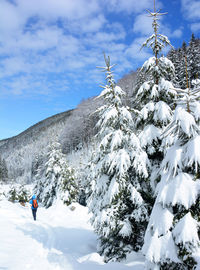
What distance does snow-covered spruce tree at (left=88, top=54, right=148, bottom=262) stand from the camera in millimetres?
8648

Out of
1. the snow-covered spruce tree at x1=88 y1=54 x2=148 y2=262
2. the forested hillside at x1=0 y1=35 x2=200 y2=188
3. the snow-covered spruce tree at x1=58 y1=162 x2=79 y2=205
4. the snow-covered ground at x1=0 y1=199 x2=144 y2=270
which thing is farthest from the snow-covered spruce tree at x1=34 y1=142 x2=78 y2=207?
the snow-covered spruce tree at x1=88 y1=54 x2=148 y2=262

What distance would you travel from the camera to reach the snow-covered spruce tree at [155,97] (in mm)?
8672

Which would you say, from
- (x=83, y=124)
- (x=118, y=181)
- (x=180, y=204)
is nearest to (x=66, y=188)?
(x=118, y=181)

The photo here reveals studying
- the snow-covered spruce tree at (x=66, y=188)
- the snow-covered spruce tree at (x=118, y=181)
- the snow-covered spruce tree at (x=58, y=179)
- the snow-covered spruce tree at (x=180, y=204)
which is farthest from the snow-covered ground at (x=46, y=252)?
the snow-covered spruce tree at (x=58, y=179)

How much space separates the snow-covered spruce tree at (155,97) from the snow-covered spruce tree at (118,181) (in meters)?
0.55

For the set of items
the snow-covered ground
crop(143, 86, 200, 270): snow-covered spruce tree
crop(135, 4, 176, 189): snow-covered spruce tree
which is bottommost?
the snow-covered ground

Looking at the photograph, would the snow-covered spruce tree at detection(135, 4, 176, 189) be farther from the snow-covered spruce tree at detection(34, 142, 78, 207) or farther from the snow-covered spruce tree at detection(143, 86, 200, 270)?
the snow-covered spruce tree at detection(34, 142, 78, 207)

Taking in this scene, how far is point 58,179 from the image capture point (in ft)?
84.5

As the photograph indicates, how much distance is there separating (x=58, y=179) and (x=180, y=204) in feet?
75.3

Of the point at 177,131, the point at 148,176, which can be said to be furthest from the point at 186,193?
the point at 148,176

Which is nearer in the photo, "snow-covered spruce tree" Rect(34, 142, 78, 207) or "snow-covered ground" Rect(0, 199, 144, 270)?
"snow-covered ground" Rect(0, 199, 144, 270)

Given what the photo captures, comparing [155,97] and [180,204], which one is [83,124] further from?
[180,204]

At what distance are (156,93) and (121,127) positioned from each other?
7.58ft

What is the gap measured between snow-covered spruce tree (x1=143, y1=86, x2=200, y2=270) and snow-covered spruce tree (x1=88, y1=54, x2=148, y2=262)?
3.81m
